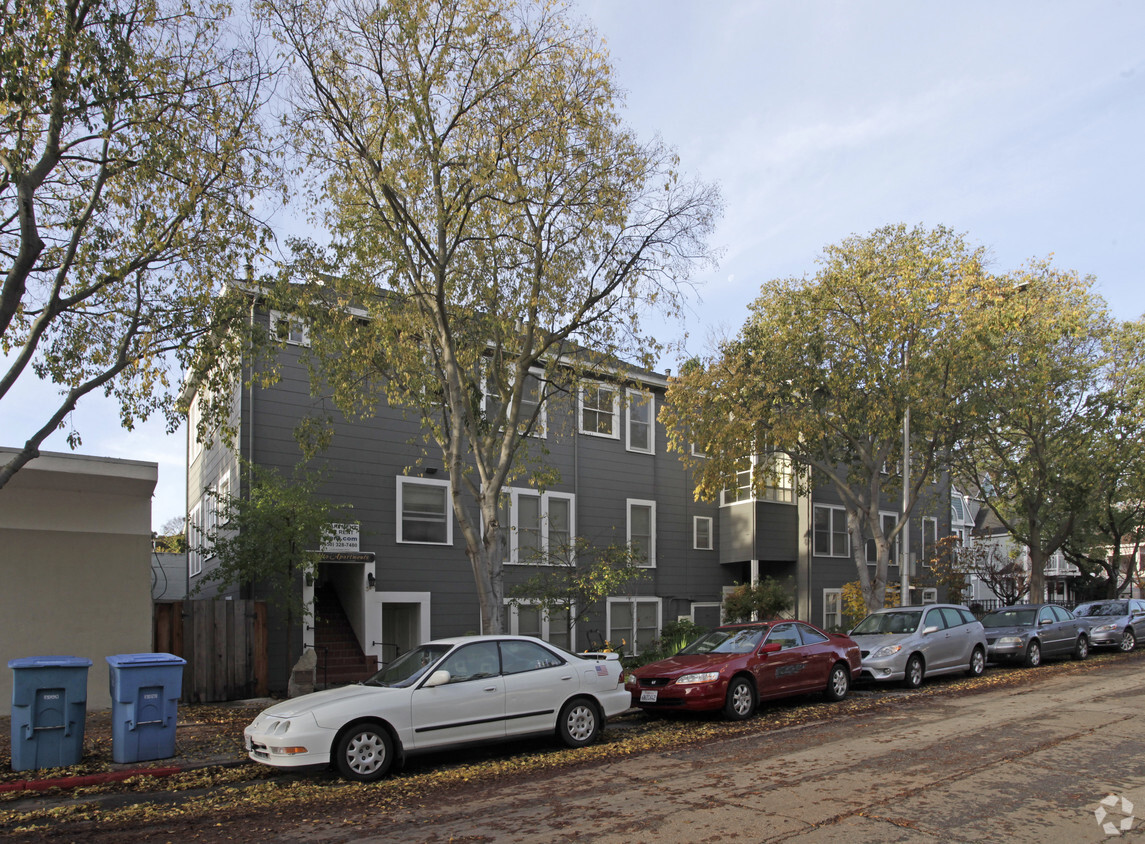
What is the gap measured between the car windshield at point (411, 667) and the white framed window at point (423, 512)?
8.89m

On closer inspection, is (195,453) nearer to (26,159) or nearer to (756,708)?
(26,159)

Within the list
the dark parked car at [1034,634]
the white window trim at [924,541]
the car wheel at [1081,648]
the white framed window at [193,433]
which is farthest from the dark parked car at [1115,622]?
the white framed window at [193,433]

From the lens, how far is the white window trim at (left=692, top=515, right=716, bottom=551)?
2520 centimetres

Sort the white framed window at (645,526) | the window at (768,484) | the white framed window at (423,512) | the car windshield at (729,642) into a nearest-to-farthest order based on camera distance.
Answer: the car windshield at (729,642) → the white framed window at (423,512) → the window at (768,484) → the white framed window at (645,526)

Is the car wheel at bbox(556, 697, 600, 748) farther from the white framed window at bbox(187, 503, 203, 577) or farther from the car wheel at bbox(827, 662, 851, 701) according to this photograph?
the white framed window at bbox(187, 503, 203, 577)

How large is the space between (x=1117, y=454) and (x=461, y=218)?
69.8 ft

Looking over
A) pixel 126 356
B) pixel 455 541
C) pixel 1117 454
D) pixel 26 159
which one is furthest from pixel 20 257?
pixel 1117 454

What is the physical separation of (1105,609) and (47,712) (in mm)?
24091

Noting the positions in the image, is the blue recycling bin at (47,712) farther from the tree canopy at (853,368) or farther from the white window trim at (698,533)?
the white window trim at (698,533)

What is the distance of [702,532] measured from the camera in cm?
2558

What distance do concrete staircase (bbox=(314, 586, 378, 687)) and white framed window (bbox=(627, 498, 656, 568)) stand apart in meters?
7.94

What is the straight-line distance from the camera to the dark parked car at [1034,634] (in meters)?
18.7

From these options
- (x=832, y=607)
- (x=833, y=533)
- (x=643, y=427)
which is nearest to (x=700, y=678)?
(x=643, y=427)

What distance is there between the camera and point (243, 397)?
57.4ft
